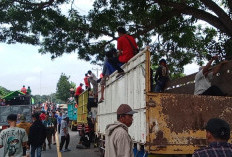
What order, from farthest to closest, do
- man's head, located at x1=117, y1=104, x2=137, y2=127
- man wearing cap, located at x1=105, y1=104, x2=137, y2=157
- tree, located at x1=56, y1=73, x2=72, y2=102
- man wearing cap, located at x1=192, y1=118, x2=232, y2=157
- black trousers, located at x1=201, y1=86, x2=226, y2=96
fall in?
tree, located at x1=56, y1=73, x2=72, y2=102 < black trousers, located at x1=201, y1=86, x2=226, y2=96 < man's head, located at x1=117, y1=104, x2=137, y2=127 < man wearing cap, located at x1=105, y1=104, x2=137, y2=157 < man wearing cap, located at x1=192, y1=118, x2=232, y2=157

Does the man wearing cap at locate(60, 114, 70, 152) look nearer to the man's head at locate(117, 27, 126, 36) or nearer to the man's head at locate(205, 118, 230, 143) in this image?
the man's head at locate(117, 27, 126, 36)

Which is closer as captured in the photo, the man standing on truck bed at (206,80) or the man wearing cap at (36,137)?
the man standing on truck bed at (206,80)

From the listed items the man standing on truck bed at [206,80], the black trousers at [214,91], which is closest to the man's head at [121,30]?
the man standing on truck bed at [206,80]

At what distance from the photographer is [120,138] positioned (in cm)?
323

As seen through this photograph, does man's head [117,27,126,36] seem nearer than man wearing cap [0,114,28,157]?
No

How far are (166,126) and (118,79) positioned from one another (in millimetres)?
2533

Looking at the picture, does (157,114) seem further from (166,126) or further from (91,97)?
(91,97)

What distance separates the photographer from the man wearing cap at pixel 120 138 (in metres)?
3.22

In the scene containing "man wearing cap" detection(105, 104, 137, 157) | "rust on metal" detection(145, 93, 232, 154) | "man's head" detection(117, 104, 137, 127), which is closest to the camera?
"man wearing cap" detection(105, 104, 137, 157)

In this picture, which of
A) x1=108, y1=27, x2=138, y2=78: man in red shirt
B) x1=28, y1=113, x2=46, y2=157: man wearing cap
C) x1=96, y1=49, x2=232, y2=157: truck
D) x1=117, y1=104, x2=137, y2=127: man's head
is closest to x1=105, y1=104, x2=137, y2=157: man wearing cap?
x1=117, y1=104, x2=137, y2=127: man's head

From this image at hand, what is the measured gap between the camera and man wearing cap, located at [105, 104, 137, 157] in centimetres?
322

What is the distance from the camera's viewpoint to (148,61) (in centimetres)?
492

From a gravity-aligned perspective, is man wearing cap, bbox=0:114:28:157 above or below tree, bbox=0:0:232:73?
below

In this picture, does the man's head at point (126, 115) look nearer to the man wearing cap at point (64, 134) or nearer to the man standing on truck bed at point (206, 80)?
the man standing on truck bed at point (206, 80)
